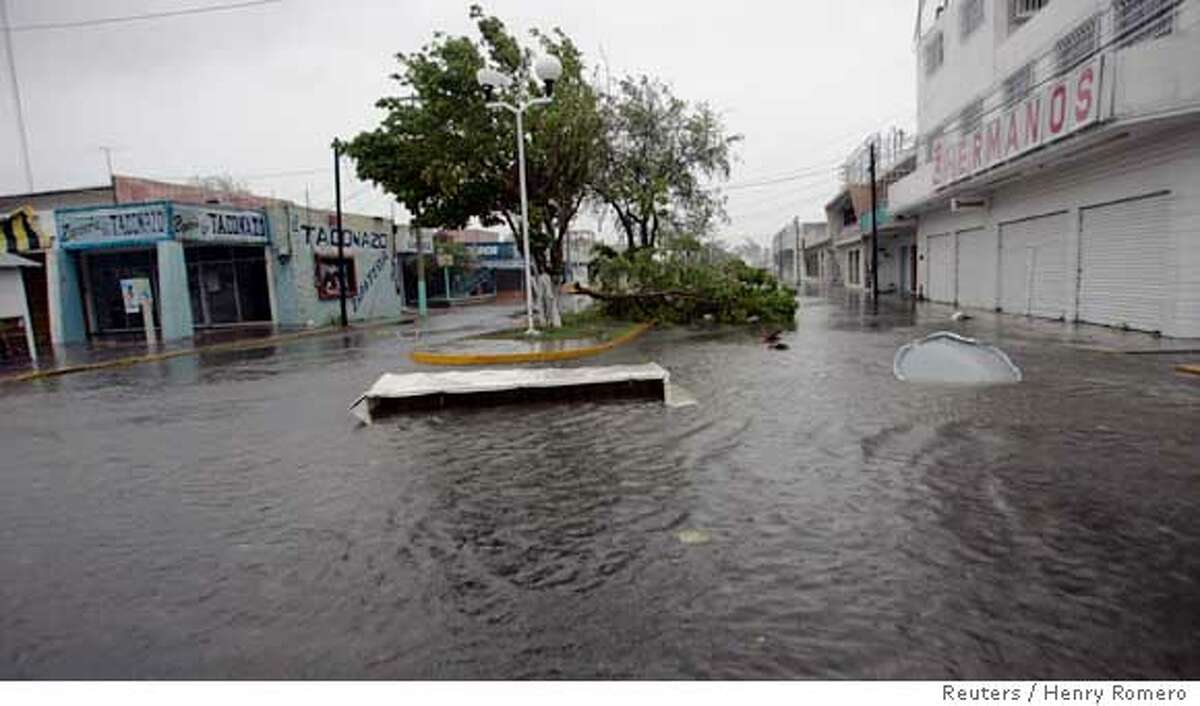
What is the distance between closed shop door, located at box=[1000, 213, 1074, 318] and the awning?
3205 cm

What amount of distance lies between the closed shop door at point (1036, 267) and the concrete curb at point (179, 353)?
2243cm

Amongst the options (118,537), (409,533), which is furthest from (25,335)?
(409,533)

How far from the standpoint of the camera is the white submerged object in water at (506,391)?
8688 millimetres

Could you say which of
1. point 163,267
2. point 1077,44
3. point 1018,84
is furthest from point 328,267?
point 1077,44

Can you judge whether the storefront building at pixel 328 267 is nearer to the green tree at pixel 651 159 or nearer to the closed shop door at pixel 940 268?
the green tree at pixel 651 159

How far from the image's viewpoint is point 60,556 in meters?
4.48

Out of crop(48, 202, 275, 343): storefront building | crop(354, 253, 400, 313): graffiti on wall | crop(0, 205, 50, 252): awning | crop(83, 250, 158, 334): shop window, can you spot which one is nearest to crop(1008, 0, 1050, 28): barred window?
crop(48, 202, 275, 343): storefront building

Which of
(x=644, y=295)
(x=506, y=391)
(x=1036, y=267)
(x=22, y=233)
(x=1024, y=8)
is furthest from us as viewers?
(x=22, y=233)

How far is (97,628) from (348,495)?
2.11 metres

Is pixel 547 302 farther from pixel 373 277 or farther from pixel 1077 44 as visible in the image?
pixel 373 277

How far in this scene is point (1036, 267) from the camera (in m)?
20.5

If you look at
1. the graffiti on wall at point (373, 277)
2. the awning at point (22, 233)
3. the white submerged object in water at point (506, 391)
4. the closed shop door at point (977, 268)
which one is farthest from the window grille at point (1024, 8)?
the awning at point (22, 233)

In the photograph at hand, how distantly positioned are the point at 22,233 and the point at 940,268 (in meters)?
34.7

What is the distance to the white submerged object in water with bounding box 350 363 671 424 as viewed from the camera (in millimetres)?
8688
